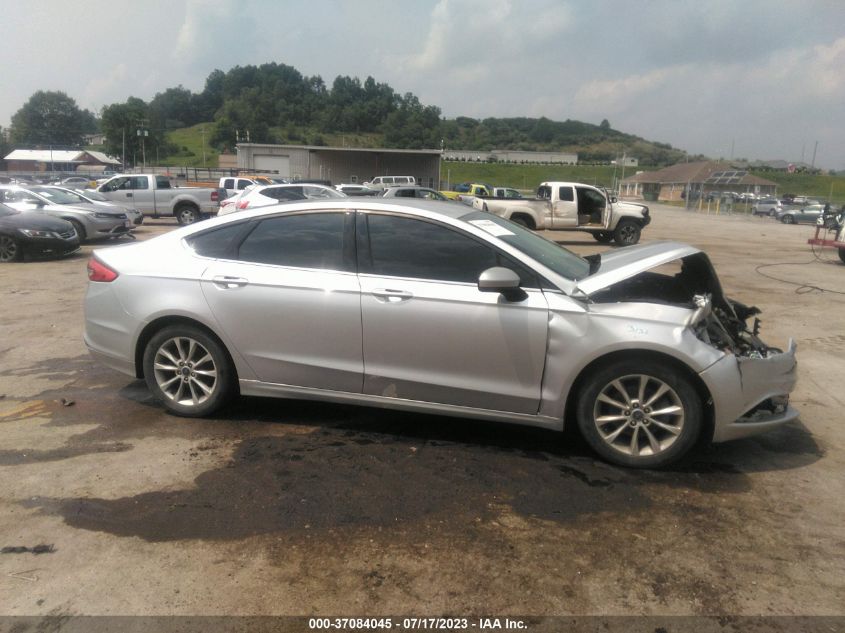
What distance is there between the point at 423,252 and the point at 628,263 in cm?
141

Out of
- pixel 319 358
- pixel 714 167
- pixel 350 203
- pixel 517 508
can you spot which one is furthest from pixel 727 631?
pixel 714 167

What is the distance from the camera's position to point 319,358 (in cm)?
449

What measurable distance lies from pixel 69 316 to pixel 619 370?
7.31 m

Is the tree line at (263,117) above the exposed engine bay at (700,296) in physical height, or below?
above

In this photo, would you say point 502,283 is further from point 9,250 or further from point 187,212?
point 187,212

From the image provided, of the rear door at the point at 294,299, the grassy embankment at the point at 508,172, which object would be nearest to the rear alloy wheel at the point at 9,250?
the rear door at the point at 294,299

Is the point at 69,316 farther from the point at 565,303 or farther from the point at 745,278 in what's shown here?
the point at 745,278

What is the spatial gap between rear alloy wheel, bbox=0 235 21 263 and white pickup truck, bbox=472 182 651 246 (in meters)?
12.5

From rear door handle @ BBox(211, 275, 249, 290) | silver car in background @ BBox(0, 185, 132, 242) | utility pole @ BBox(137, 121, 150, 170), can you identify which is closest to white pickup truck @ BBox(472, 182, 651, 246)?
silver car in background @ BBox(0, 185, 132, 242)

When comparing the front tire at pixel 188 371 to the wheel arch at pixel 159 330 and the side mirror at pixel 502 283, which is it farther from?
the side mirror at pixel 502 283

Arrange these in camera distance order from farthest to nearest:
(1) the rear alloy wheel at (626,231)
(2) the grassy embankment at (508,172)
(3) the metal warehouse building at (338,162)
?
(2) the grassy embankment at (508,172) < (3) the metal warehouse building at (338,162) < (1) the rear alloy wheel at (626,231)

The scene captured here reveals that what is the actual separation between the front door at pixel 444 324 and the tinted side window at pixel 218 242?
1.02 meters

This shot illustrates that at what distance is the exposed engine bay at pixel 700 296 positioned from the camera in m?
4.23

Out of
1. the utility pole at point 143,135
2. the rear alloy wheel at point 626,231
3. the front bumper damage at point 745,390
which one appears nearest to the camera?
the front bumper damage at point 745,390
